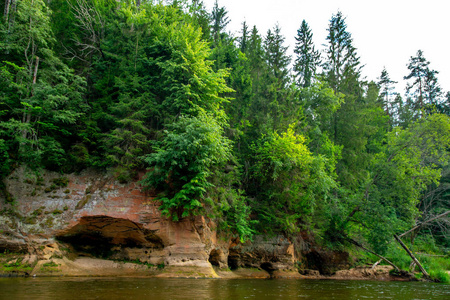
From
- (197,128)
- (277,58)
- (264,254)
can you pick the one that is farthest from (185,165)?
(277,58)

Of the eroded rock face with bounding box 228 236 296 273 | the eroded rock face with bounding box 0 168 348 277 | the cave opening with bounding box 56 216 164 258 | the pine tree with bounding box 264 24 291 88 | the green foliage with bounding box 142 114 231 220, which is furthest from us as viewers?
the pine tree with bounding box 264 24 291 88

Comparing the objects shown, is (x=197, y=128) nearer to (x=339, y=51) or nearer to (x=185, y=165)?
(x=185, y=165)

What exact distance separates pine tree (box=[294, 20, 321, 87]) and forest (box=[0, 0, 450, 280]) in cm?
473

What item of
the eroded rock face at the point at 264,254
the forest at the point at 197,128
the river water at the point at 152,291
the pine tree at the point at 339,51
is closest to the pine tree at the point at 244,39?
the forest at the point at 197,128

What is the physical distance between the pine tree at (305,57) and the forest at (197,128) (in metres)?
4.73

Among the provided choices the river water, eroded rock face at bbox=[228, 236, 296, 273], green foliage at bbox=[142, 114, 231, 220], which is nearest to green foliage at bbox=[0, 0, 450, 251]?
green foliage at bbox=[142, 114, 231, 220]

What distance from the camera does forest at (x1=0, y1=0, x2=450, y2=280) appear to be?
1566cm

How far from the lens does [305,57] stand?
35.2 metres

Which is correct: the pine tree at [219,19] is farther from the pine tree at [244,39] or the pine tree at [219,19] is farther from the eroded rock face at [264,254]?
the eroded rock face at [264,254]

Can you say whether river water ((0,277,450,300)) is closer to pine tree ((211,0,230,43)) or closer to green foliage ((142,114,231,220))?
green foliage ((142,114,231,220))

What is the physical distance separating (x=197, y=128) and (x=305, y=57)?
2511 cm

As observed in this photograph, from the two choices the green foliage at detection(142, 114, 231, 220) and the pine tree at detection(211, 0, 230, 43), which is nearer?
the green foliage at detection(142, 114, 231, 220)

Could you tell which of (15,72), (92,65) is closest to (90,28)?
(92,65)

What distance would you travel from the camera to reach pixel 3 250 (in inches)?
518
